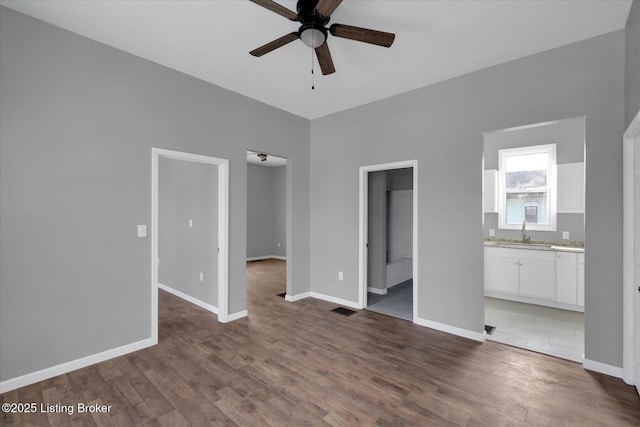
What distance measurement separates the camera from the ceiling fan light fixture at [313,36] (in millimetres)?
2039

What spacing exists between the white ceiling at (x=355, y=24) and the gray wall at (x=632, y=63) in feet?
0.41

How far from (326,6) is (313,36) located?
0.26 meters

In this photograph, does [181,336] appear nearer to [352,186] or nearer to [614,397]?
[352,186]

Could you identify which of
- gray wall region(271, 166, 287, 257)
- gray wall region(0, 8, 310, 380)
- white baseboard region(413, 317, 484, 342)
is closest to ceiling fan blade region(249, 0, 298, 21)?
gray wall region(0, 8, 310, 380)

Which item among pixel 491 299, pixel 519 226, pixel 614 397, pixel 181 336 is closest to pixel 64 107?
pixel 181 336

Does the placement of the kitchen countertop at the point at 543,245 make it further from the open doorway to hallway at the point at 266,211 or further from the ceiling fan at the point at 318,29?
the open doorway to hallway at the point at 266,211

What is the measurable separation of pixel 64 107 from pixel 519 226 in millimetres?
6279

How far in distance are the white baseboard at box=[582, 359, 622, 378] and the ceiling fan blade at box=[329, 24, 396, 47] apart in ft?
10.6

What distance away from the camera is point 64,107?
2529 mm

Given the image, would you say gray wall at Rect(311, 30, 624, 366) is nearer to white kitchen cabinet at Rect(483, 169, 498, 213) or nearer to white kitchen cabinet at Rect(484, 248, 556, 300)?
white kitchen cabinet at Rect(484, 248, 556, 300)

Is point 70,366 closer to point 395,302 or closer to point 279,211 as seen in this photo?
point 395,302

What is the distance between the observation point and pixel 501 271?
15.0ft

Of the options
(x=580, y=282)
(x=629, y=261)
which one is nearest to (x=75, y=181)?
(x=629, y=261)

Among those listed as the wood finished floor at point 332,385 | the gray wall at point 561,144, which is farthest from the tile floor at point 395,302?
the gray wall at point 561,144
